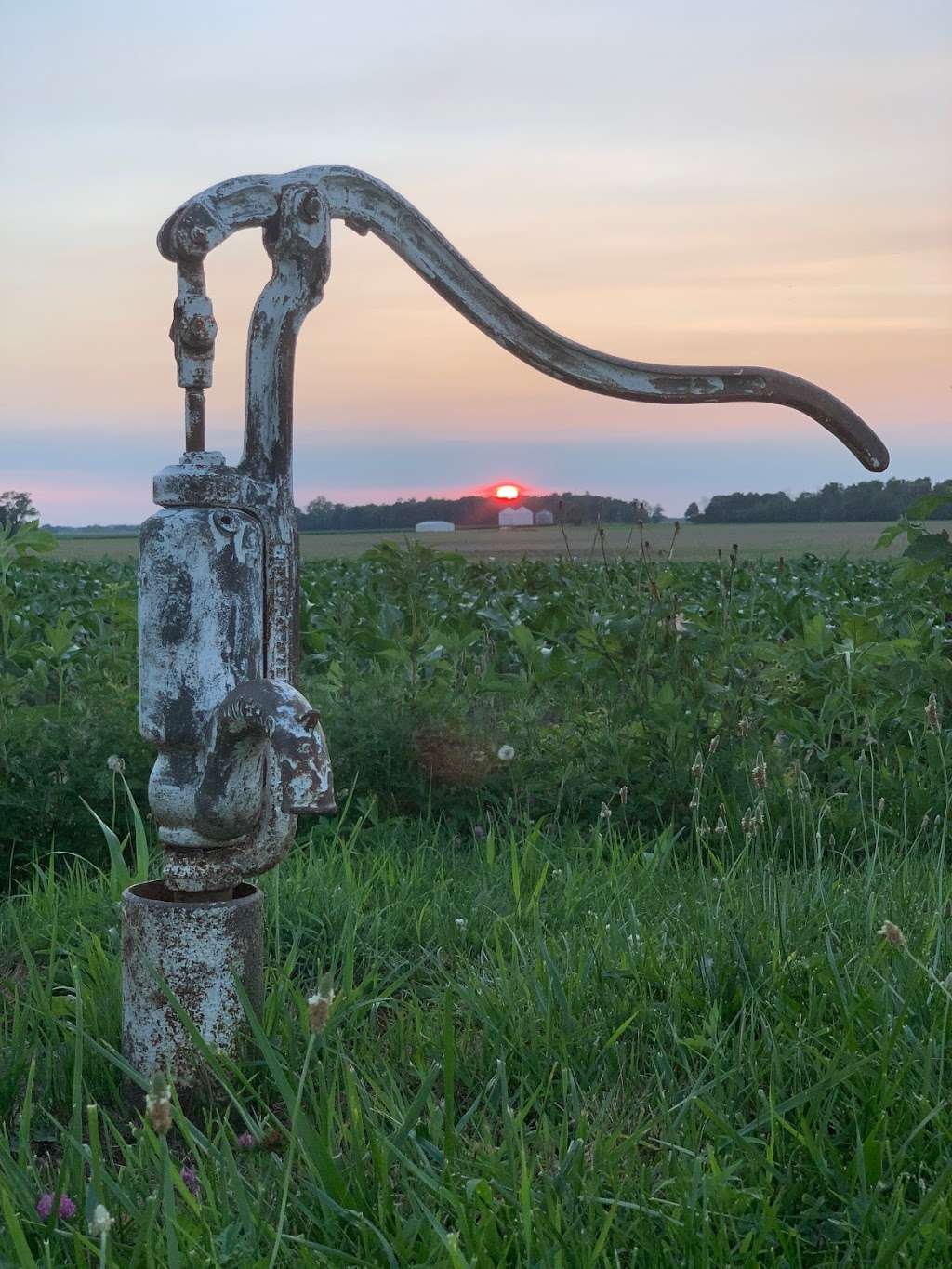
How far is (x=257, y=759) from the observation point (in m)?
1.95

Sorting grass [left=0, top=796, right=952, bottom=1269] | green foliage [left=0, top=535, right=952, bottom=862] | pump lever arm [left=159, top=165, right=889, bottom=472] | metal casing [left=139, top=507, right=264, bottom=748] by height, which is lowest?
grass [left=0, top=796, right=952, bottom=1269]

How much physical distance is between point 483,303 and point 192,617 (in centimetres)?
82

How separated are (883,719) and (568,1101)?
2547 millimetres

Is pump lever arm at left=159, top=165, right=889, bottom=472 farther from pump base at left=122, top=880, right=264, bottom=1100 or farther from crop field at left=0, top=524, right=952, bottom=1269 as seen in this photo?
pump base at left=122, top=880, right=264, bottom=1100

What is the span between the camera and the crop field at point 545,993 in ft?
5.08

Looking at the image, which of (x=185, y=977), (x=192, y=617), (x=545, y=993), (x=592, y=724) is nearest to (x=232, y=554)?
(x=192, y=617)

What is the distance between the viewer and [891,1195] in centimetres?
156

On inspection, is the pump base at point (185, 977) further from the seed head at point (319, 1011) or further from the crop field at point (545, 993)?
the seed head at point (319, 1011)

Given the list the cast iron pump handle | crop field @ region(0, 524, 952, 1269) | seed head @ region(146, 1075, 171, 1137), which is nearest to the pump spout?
the cast iron pump handle

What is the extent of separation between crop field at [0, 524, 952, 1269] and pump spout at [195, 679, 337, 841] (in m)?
0.34

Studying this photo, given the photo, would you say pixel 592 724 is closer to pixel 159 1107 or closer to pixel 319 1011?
pixel 319 1011

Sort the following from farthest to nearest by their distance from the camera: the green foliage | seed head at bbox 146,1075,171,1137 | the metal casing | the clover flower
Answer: the green foliage → the metal casing → the clover flower → seed head at bbox 146,1075,171,1137

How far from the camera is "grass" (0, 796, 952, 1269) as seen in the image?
151 centimetres

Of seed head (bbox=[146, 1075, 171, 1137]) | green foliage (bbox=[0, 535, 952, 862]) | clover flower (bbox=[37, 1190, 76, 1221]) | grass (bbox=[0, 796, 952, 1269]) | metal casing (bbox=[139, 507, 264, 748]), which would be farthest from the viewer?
green foliage (bbox=[0, 535, 952, 862])
